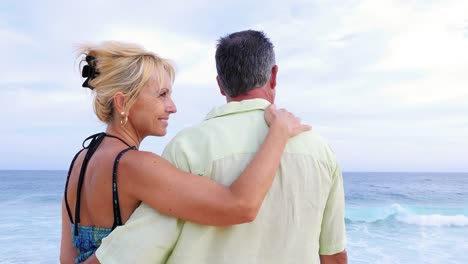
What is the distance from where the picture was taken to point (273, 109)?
5.72 ft

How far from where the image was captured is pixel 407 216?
20.4 m

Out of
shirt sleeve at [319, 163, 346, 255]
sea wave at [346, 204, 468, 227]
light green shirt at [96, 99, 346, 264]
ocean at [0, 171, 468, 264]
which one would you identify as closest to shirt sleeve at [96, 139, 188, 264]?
light green shirt at [96, 99, 346, 264]

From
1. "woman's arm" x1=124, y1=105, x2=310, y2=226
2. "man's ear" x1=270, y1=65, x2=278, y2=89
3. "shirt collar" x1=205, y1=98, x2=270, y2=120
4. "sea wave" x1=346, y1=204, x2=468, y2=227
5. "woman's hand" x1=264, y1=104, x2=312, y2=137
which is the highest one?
"man's ear" x1=270, y1=65, x2=278, y2=89

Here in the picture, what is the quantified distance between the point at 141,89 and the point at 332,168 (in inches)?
34.7

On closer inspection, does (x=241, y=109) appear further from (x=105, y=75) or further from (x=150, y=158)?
(x=105, y=75)

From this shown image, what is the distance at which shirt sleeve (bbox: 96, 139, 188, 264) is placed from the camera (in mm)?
1603

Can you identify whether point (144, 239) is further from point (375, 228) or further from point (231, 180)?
point (375, 228)

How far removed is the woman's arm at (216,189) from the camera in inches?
60.8

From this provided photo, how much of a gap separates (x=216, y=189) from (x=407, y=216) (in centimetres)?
2061

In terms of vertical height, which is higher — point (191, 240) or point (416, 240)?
point (191, 240)

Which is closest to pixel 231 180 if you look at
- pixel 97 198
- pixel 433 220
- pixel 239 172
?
pixel 239 172

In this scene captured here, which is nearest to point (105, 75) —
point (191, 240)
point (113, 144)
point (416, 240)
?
point (113, 144)

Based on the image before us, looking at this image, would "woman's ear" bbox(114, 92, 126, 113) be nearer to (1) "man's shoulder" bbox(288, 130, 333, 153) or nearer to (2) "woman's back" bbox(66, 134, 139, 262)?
(2) "woman's back" bbox(66, 134, 139, 262)

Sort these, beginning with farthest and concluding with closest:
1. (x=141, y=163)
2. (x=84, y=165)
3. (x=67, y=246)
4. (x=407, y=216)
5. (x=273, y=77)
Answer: (x=407, y=216) < (x=67, y=246) < (x=84, y=165) < (x=273, y=77) < (x=141, y=163)
